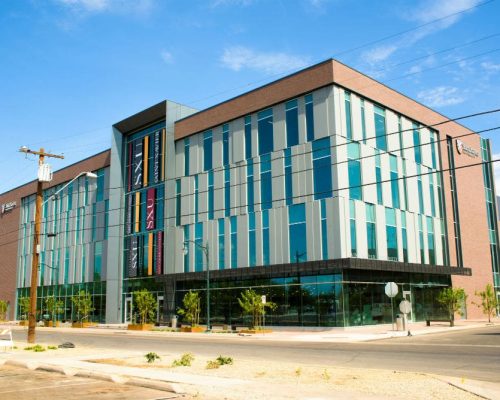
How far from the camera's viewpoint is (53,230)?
69938mm

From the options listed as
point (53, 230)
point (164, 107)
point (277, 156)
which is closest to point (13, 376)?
point (277, 156)

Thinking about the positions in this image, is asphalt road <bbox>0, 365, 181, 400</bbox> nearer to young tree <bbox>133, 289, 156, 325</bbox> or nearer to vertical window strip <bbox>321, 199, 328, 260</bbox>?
vertical window strip <bbox>321, 199, 328, 260</bbox>

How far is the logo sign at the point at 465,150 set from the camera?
176 feet

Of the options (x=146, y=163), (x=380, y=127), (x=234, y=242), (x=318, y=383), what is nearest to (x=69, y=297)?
(x=146, y=163)

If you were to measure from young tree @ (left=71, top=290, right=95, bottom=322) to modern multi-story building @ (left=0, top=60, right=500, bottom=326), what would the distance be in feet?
5.30

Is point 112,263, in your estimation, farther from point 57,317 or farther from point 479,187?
point 479,187

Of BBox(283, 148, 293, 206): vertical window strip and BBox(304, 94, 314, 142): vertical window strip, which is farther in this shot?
BBox(283, 148, 293, 206): vertical window strip

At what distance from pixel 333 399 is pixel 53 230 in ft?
213

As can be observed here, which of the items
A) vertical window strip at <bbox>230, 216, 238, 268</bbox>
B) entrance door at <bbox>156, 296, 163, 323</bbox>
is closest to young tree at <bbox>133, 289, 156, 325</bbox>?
entrance door at <bbox>156, 296, 163, 323</bbox>

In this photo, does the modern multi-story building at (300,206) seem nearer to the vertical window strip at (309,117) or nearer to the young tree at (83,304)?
the vertical window strip at (309,117)

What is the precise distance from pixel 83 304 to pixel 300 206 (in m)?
29.2

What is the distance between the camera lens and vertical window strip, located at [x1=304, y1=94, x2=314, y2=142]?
41.1m

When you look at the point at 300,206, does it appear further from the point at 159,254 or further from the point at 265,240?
the point at 159,254

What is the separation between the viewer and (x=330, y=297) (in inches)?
1501
